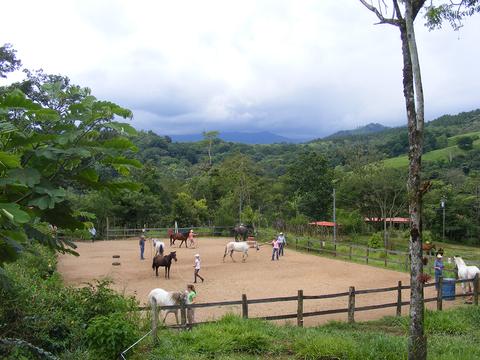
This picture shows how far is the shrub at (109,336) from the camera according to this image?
6125mm

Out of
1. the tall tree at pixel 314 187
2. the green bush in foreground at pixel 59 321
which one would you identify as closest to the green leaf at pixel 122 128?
the green bush in foreground at pixel 59 321

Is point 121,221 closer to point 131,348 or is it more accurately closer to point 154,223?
point 154,223

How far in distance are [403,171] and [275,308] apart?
109 feet

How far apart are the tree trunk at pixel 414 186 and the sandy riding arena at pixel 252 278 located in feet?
16.2

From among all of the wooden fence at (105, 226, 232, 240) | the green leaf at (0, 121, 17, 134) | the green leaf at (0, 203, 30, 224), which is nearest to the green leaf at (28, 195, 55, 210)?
the green leaf at (0, 203, 30, 224)

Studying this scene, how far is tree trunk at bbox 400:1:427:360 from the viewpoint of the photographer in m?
5.91

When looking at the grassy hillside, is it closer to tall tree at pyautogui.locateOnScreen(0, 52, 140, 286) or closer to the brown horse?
the brown horse

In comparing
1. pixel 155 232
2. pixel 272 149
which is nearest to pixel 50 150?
pixel 155 232

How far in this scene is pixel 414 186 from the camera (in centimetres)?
588

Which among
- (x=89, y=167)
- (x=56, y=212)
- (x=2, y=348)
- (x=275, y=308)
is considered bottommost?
(x=275, y=308)

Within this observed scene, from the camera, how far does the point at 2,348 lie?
16.9 ft

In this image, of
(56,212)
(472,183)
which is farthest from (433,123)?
(56,212)

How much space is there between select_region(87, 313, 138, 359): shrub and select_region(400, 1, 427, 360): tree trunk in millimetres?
3792

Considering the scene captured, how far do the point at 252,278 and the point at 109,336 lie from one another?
11713 millimetres
